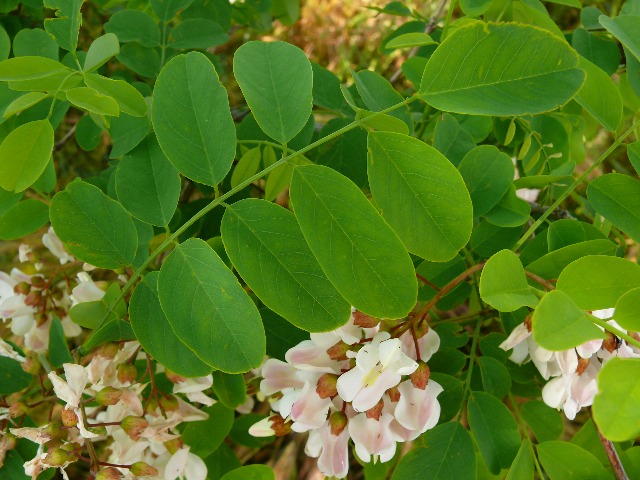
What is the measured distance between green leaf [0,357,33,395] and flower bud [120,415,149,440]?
0.67 ft

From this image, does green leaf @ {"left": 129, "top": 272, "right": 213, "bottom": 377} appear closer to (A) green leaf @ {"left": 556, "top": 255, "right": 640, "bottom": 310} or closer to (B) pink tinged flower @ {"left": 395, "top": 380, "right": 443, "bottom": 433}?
(B) pink tinged flower @ {"left": 395, "top": 380, "right": 443, "bottom": 433}

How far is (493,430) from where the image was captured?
0.79 m

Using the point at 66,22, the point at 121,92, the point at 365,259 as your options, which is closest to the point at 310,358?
the point at 365,259

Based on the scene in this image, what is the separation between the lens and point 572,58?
0.58 m

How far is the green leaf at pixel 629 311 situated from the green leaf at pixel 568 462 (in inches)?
11.0

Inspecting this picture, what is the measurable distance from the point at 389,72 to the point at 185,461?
A: 7.02 ft

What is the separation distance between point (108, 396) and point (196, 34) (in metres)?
0.64

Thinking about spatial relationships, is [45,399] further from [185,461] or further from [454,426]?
[454,426]

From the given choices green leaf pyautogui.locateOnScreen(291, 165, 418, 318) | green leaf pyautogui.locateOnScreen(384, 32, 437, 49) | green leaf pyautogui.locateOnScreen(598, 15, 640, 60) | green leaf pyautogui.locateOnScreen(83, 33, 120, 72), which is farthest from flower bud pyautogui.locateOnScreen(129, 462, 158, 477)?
green leaf pyautogui.locateOnScreen(598, 15, 640, 60)

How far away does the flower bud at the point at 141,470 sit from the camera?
0.75 meters

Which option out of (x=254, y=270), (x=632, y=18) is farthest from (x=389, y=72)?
(x=254, y=270)

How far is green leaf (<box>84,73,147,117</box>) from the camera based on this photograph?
700 millimetres

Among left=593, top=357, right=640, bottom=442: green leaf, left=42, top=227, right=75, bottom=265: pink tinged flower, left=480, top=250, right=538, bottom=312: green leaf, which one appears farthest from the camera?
left=42, top=227, right=75, bottom=265: pink tinged flower

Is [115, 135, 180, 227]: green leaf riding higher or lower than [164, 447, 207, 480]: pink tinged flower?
higher
